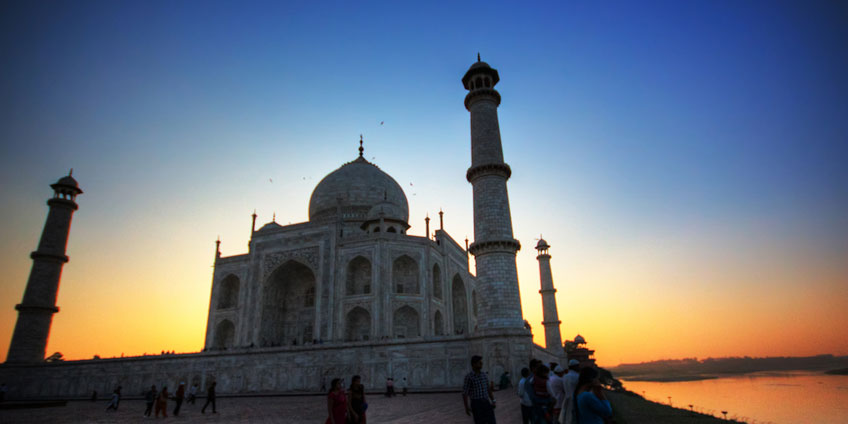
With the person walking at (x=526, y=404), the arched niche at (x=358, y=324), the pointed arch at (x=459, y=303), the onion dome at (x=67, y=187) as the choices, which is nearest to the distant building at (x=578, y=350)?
the pointed arch at (x=459, y=303)

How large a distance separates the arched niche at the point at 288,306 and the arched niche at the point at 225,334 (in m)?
2.41

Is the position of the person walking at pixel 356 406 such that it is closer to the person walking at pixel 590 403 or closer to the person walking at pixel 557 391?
the person walking at pixel 557 391

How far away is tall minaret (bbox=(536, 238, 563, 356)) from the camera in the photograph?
3269cm

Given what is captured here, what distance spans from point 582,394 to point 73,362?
2877cm

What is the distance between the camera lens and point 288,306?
30797mm

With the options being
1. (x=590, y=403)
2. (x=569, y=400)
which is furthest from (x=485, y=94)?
(x=590, y=403)

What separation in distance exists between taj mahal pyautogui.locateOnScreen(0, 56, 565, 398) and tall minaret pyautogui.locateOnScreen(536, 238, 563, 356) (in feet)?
→ 0.25

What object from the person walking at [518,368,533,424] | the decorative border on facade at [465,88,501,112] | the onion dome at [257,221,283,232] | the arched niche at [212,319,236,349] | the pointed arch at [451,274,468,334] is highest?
the decorative border on facade at [465,88,501,112]

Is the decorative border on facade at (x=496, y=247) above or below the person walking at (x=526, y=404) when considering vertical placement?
above

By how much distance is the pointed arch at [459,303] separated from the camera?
32.7 meters

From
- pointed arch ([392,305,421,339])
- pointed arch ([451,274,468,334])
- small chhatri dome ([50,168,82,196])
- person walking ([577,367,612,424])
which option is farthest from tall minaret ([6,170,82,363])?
person walking ([577,367,612,424])

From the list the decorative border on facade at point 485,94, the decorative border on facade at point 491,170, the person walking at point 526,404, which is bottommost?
the person walking at point 526,404

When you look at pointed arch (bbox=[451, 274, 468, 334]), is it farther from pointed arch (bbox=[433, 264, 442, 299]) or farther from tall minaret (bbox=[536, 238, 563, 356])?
tall minaret (bbox=[536, 238, 563, 356])

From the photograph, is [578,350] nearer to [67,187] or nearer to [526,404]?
[526,404]
